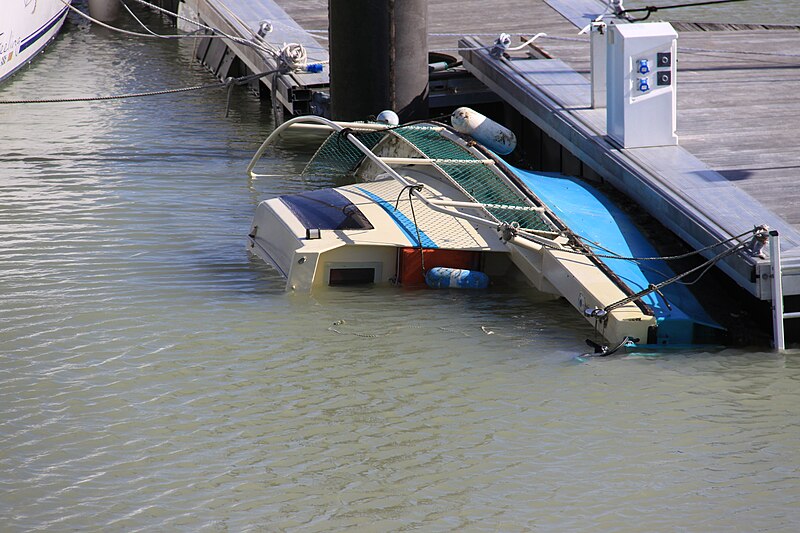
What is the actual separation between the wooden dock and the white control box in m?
0.16

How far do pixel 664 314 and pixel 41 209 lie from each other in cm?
512

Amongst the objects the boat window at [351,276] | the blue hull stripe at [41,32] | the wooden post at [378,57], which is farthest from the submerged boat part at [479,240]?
the blue hull stripe at [41,32]

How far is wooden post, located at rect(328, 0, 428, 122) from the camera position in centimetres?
997

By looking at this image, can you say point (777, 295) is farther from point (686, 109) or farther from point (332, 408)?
point (686, 109)

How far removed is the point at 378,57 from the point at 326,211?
9.45 feet

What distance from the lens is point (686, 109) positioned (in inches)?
344

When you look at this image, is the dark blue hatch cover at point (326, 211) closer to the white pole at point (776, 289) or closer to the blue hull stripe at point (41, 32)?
the white pole at point (776, 289)

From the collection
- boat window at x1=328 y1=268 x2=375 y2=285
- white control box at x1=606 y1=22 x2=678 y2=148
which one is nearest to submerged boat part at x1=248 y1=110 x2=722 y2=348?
boat window at x1=328 y1=268 x2=375 y2=285

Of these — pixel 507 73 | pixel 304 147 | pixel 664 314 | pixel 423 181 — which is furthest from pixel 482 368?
pixel 304 147

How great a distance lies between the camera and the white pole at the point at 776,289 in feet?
20.0

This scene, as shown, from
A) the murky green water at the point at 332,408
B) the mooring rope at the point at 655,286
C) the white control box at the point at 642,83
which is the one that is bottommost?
the murky green water at the point at 332,408

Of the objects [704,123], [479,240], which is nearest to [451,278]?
[479,240]

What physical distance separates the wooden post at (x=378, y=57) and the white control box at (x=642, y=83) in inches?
105

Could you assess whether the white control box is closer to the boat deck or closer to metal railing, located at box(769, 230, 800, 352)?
the boat deck
